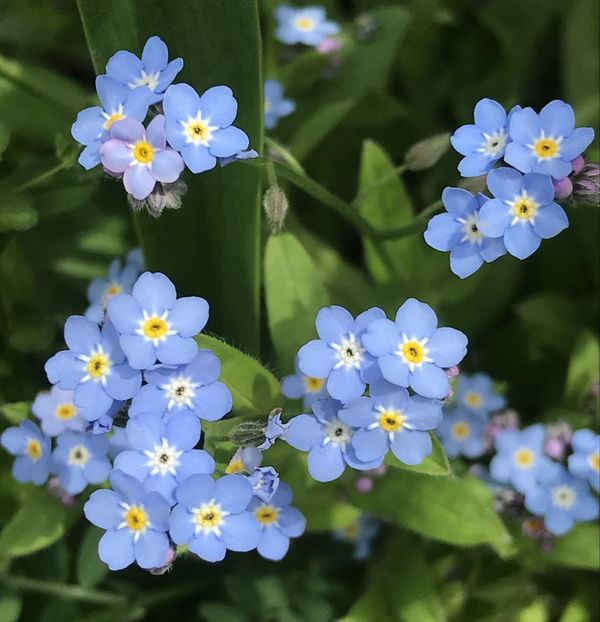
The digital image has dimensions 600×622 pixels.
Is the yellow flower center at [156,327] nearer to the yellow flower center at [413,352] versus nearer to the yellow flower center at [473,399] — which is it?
the yellow flower center at [413,352]

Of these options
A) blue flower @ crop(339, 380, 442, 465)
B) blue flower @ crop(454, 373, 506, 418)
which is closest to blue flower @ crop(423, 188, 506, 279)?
blue flower @ crop(339, 380, 442, 465)

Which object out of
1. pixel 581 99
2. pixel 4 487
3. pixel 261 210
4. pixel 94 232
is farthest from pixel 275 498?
pixel 581 99

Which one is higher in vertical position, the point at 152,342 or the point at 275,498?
the point at 152,342

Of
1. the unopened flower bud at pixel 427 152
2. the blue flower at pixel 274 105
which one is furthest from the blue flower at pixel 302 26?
the unopened flower bud at pixel 427 152

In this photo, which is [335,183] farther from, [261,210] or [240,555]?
[240,555]

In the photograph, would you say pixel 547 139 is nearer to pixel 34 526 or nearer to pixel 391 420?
pixel 391 420

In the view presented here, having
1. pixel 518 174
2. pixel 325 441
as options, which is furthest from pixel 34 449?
pixel 518 174
